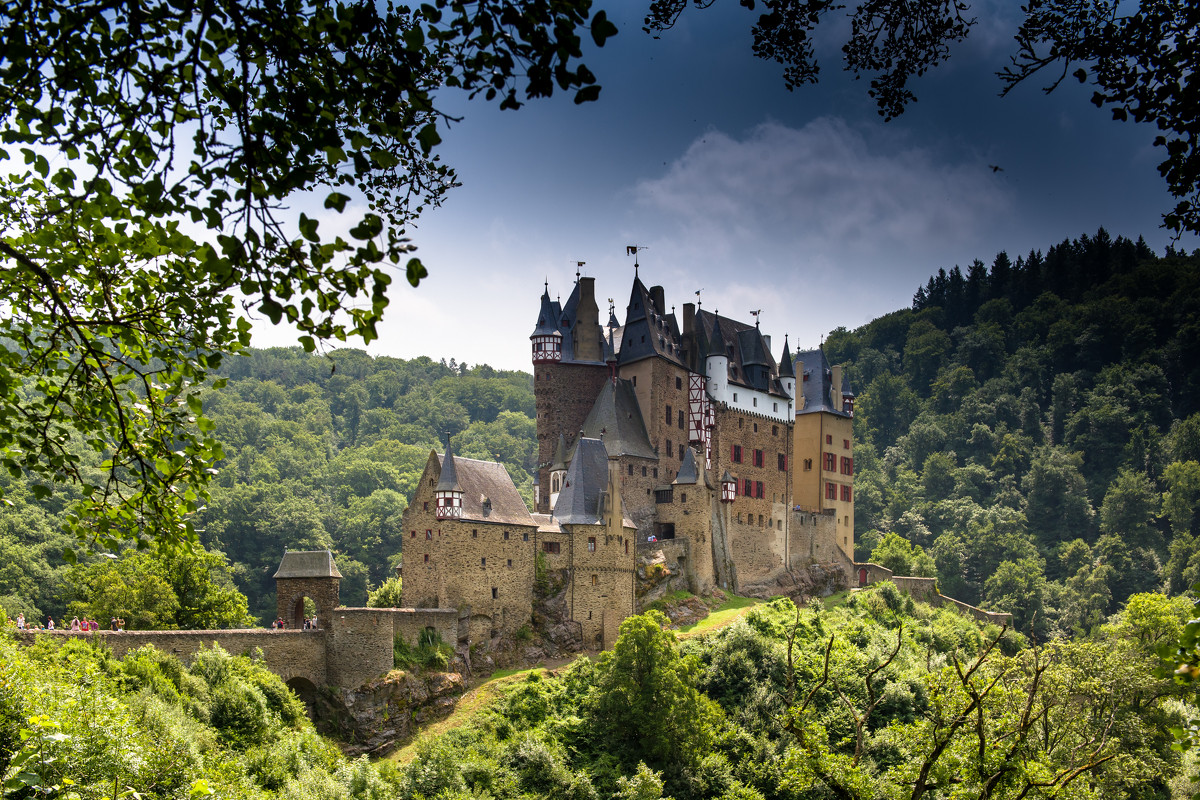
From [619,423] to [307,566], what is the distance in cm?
1713

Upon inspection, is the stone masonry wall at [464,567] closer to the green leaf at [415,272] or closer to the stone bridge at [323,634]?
the stone bridge at [323,634]

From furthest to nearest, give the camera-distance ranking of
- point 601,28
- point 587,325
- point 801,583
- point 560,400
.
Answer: point 801,583
point 587,325
point 560,400
point 601,28

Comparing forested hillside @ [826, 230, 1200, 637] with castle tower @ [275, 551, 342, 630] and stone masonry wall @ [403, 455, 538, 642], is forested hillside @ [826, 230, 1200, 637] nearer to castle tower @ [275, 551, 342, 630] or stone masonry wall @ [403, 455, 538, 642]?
stone masonry wall @ [403, 455, 538, 642]

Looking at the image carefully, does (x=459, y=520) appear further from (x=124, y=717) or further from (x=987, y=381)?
(x=987, y=381)

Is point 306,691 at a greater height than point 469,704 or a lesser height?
greater

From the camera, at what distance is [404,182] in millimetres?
11070

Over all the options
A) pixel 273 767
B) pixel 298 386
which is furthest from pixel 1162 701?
pixel 298 386

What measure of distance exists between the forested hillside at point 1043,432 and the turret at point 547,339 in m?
26.4

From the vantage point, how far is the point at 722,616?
48969 mm

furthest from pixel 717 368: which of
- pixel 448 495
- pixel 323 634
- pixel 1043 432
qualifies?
pixel 1043 432

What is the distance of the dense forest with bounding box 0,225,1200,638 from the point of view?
75.8 metres

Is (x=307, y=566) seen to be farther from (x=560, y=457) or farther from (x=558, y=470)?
(x=560, y=457)

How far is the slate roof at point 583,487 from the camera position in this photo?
45.8 metres

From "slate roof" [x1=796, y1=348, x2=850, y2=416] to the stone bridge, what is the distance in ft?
92.5
